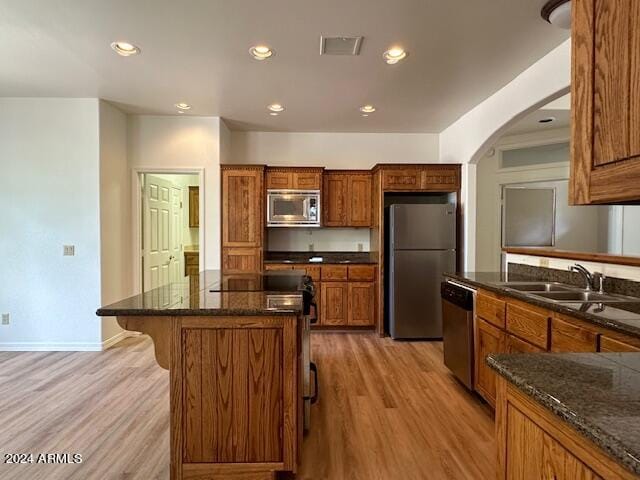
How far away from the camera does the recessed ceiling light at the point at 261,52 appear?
2641 millimetres

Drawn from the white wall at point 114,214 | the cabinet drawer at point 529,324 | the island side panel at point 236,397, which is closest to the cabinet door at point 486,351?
the cabinet drawer at point 529,324

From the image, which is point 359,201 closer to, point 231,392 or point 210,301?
point 210,301

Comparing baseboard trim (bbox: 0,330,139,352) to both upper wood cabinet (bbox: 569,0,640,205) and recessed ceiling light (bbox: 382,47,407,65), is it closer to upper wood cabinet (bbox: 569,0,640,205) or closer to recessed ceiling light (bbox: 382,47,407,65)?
recessed ceiling light (bbox: 382,47,407,65)

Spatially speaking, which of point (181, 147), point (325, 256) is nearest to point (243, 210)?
point (181, 147)

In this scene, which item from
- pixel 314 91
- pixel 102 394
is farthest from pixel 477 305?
pixel 102 394

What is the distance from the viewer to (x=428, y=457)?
200 cm

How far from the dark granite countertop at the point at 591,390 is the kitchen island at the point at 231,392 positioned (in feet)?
3.38

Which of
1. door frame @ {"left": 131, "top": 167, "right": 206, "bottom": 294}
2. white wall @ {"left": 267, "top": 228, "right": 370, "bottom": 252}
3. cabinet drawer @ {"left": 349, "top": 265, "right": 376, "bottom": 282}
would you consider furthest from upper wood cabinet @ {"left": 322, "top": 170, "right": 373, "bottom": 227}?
door frame @ {"left": 131, "top": 167, "right": 206, "bottom": 294}

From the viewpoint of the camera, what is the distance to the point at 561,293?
7.38ft

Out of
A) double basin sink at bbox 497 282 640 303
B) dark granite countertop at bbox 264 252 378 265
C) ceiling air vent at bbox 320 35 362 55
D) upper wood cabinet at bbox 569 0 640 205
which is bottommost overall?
double basin sink at bbox 497 282 640 303

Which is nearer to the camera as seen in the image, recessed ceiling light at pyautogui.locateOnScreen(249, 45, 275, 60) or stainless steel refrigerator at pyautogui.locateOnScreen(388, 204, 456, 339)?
recessed ceiling light at pyautogui.locateOnScreen(249, 45, 275, 60)

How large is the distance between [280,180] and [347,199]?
0.92 m

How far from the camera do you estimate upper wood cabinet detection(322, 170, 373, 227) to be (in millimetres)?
4688

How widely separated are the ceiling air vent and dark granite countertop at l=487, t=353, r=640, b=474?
235cm
